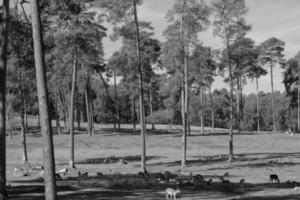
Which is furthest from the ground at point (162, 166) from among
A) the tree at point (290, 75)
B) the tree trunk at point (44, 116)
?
the tree at point (290, 75)

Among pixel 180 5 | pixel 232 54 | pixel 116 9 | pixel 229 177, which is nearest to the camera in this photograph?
pixel 229 177

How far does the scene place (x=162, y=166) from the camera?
35.6 metres

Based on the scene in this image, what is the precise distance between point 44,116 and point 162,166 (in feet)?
78.1

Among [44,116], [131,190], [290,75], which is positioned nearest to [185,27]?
[131,190]

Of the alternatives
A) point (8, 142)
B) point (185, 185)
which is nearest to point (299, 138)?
point (8, 142)

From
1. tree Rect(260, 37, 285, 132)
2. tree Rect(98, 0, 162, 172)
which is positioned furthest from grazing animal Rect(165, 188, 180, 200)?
tree Rect(260, 37, 285, 132)

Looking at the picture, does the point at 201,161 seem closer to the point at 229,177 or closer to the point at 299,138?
the point at 229,177

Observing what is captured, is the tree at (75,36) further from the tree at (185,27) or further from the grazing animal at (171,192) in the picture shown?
the grazing animal at (171,192)

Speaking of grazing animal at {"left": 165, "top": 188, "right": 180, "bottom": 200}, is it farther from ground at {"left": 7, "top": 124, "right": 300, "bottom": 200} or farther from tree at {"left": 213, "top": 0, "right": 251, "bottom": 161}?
tree at {"left": 213, "top": 0, "right": 251, "bottom": 161}

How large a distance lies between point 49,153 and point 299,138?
56148mm

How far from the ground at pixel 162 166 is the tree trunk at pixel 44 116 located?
5.04 meters

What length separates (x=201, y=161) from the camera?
1537 inches

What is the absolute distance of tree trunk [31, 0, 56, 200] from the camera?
40.5 feet

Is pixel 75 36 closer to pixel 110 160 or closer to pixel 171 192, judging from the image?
pixel 110 160
